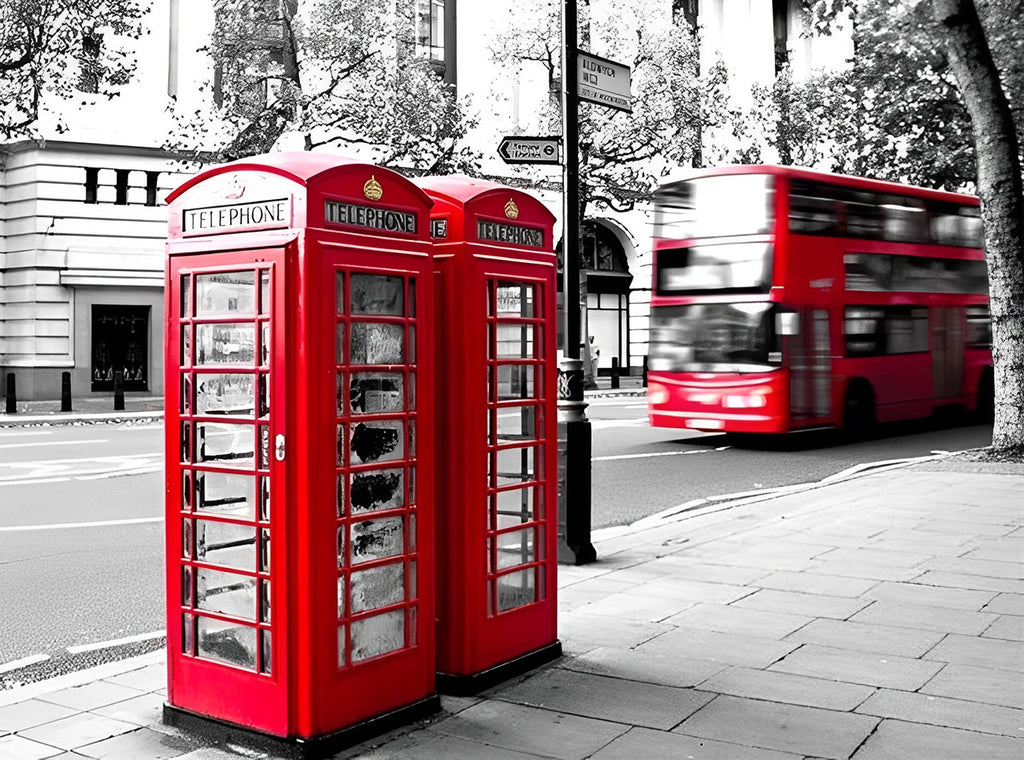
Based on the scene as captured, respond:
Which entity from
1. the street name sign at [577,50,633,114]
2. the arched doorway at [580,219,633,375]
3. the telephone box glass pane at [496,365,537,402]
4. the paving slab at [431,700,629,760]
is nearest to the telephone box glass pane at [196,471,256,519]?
the paving slab at [431,700,629,760]

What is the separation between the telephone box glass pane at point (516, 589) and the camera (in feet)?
17.6

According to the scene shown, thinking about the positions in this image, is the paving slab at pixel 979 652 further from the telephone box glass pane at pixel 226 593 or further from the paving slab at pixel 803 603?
the telephone box glass pane at pixel 226 593

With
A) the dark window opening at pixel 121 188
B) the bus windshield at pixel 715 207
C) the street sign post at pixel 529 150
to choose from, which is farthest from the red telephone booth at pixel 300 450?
the dark window opening at pixel 121 188

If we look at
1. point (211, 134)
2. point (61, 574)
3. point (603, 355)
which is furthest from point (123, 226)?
point (61, 574)

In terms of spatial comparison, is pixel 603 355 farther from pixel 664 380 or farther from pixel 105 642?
pixel 105 642

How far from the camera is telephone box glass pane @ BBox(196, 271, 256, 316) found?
4375 mm

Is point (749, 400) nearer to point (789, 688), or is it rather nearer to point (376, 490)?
point (789, 688)

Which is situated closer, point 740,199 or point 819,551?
point 819,551

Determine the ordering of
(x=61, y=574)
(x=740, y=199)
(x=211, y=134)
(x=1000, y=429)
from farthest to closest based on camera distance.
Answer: (x=211, y=134)
(x=740, y=199)
(x=1000, y=429)
(x=61, y=574)

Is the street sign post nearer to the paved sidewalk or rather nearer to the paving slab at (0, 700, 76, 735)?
the paved sidewalk

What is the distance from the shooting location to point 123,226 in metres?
28.1

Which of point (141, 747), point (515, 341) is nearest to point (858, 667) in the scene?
point (515, 341)

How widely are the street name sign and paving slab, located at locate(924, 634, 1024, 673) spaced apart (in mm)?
4376

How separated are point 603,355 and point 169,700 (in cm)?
3740
